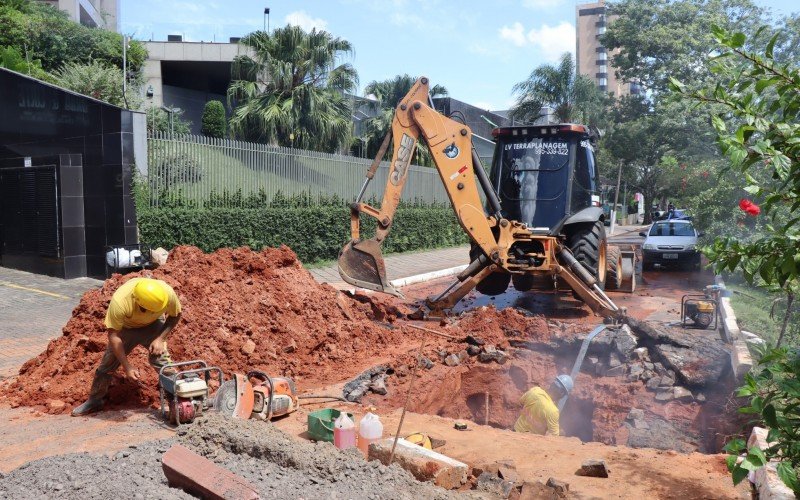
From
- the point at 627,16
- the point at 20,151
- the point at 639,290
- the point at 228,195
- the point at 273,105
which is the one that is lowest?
the point at 639,290

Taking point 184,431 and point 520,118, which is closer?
point 184,431

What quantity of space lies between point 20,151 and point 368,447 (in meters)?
13.4

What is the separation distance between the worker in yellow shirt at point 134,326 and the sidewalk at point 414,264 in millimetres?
8560

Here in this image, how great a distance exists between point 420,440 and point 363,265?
508cm

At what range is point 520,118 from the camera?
119ft

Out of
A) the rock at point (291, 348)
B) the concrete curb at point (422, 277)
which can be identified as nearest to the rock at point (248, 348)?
the rock at point (291, 348)

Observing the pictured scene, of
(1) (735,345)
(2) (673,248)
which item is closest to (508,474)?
(1) (735,345)

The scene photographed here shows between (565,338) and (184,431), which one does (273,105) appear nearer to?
(565,338)

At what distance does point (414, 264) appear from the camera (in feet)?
67.8

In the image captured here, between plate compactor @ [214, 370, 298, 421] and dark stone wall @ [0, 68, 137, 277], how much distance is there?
8393mm

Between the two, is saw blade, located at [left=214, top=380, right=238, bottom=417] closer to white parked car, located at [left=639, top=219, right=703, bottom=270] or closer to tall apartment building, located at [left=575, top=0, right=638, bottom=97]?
white parked car, located at [left=639, top=219, right=703, bottom=270]

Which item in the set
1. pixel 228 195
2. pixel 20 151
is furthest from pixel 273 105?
pixel 20 151

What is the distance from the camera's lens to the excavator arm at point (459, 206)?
10.9 metres

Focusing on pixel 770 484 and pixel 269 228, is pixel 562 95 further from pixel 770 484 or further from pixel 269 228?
pixel 770 484
